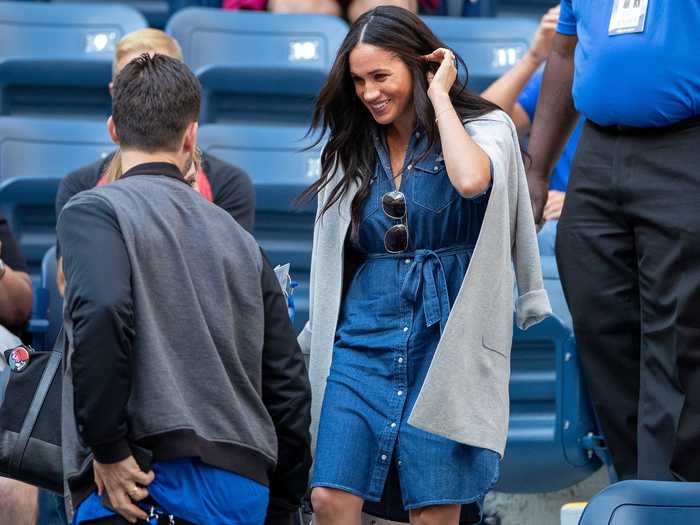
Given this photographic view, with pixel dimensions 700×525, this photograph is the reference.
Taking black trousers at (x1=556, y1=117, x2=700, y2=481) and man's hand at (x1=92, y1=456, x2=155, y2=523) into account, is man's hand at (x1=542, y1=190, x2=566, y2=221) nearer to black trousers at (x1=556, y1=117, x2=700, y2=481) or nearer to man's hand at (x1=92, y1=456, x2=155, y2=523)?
black trousers at (x1=556, y1=117, x2=700, y2=481)

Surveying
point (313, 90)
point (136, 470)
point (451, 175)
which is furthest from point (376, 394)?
point (313, 90)

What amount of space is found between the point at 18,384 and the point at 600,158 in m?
1.42

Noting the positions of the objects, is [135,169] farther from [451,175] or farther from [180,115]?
[451,175]

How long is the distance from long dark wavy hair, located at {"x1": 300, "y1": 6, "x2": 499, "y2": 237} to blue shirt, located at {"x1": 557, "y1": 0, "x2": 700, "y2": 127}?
0.96 ft

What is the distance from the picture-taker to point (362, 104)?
320 centimetres

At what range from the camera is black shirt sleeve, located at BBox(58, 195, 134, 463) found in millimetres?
2236

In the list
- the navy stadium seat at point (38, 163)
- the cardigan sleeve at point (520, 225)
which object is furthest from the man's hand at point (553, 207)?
the navy stadium seat at point (38, 163)

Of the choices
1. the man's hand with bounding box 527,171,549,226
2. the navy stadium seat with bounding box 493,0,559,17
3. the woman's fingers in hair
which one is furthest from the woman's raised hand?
the navy stadium seat with bounding box 493,0,559,17

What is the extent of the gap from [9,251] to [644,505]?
2.64 meters

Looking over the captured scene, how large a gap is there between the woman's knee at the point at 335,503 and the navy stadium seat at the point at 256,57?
2.46 meters

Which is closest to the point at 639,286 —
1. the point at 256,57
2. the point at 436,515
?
the point at 436,515

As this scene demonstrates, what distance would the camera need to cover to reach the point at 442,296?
2.95 meters

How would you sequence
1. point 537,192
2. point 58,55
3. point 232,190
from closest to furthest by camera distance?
point 537,192 < point 232,190 < point 58,55

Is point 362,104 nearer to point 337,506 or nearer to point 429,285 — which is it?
point 429,285
